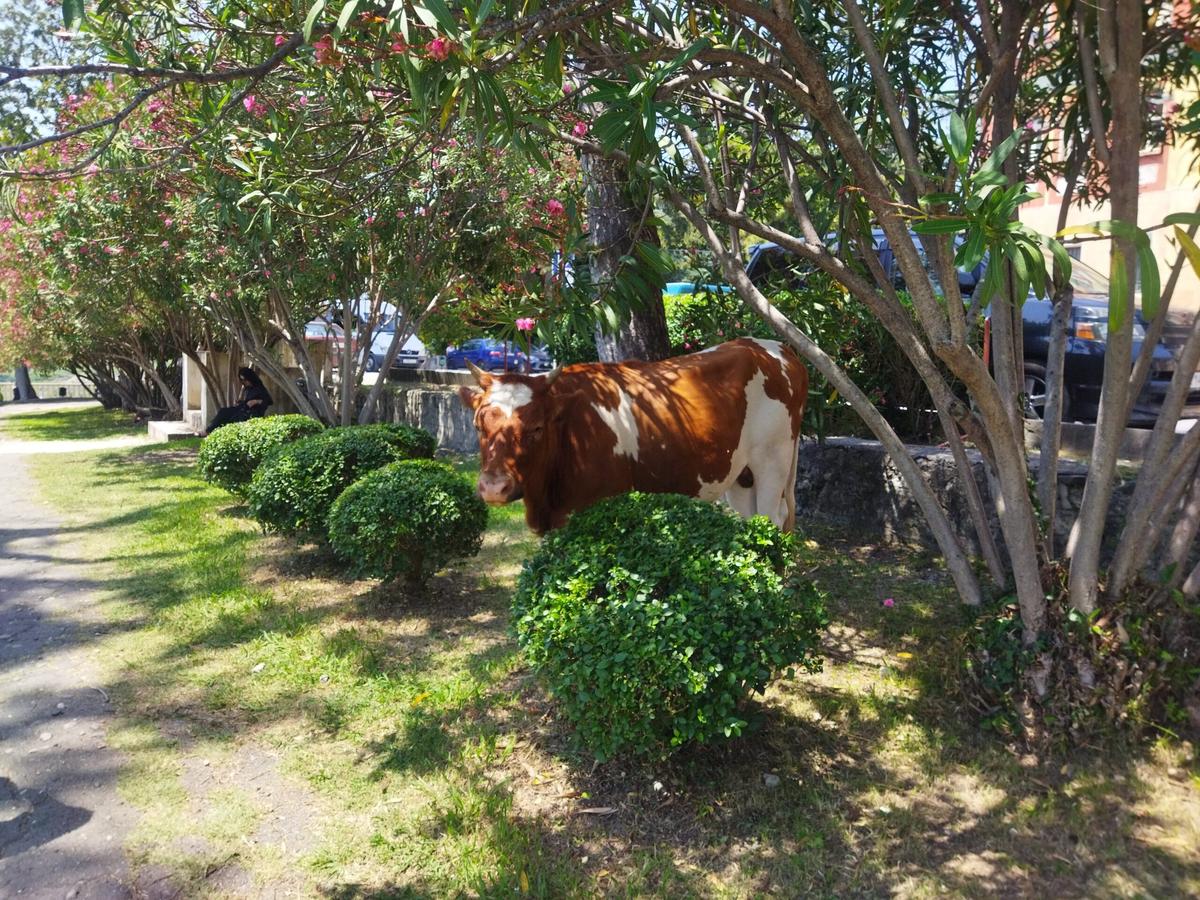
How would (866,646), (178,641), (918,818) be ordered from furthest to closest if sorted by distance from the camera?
(178,641), (866,646), (918,818)

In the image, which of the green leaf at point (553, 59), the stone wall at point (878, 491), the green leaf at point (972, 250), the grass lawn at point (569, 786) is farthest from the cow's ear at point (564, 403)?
the stone wall at point (878, 491)

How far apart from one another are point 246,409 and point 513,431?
11.9 m

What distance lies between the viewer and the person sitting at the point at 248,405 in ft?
49.8

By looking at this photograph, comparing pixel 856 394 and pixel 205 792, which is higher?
→ pixel 856 394

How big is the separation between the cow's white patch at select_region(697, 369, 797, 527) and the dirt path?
345 centimetres

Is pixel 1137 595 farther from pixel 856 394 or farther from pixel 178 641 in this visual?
pixel 178 641

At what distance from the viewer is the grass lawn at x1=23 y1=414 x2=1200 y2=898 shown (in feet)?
11.5

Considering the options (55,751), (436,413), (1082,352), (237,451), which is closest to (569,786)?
(55,751)

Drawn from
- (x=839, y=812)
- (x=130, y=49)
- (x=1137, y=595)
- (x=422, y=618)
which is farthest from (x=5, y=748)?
(x=1137, y=595)

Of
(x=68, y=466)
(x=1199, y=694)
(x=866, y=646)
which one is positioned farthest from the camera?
(x=68, y=466)

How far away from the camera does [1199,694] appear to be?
4.07 m

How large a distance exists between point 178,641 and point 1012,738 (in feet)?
16.7

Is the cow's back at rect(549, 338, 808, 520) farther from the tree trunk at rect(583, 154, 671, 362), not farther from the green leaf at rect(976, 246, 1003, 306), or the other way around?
the green leaf at rect(976, 246, 1003, 306)

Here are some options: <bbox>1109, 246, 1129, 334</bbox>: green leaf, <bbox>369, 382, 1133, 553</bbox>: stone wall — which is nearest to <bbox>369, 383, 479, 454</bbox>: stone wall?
<bbox>369, 382, 1133, 553</bbox>: stone wall
